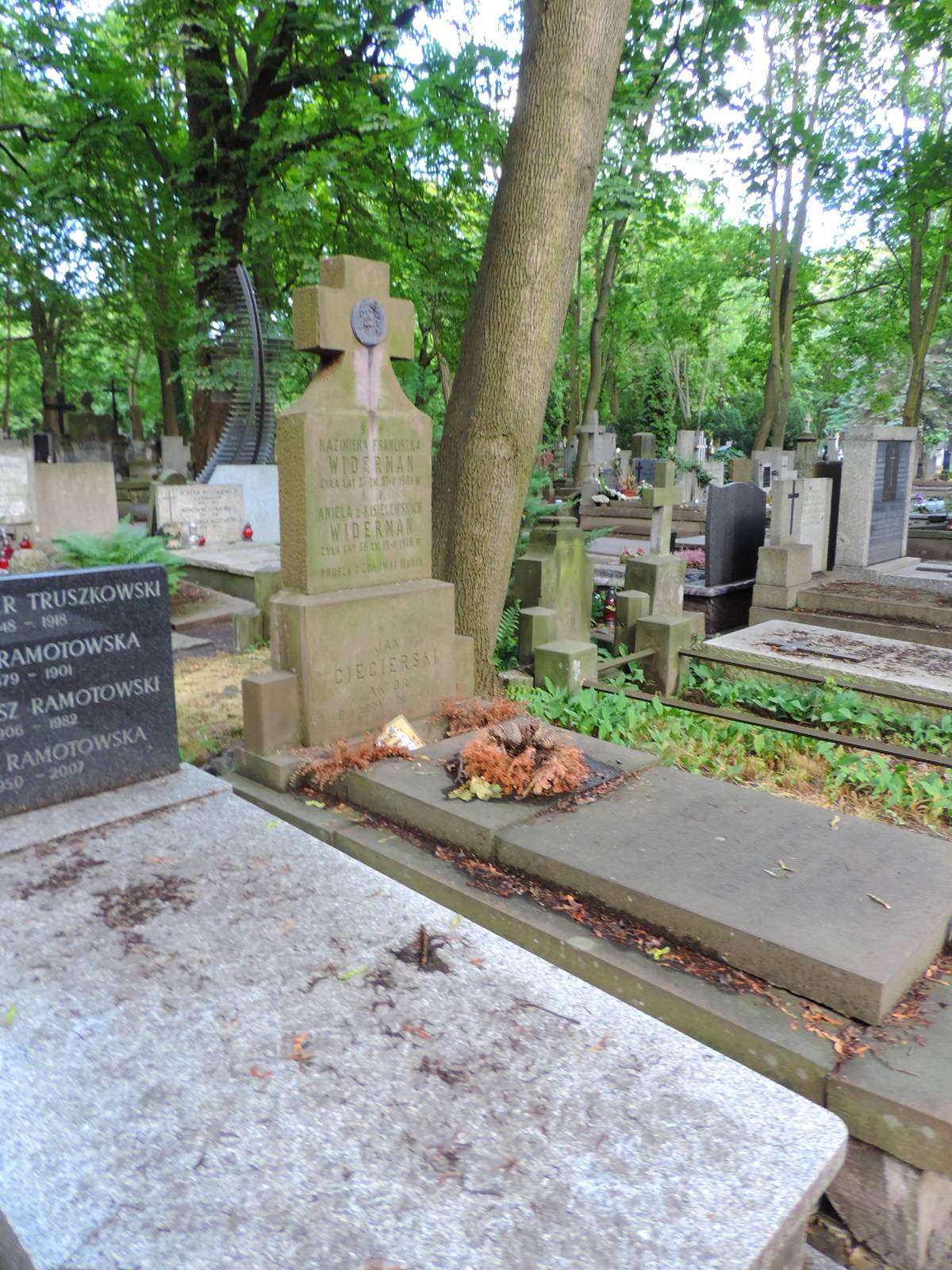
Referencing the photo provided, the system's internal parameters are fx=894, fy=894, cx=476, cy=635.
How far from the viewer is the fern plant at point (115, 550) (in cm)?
871

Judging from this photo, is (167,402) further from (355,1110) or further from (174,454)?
(355,1110)

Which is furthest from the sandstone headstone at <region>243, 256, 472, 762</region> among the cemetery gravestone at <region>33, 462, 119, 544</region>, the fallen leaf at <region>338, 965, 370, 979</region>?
the cemetery gravestone at <region>33, 462, 119, 544</region>

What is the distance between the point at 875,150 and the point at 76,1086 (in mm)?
22203

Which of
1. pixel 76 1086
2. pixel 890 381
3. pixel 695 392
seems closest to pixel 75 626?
pixel 76 1086

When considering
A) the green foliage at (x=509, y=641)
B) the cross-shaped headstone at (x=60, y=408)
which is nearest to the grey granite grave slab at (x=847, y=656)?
the green foliage at (x=509, y=641)

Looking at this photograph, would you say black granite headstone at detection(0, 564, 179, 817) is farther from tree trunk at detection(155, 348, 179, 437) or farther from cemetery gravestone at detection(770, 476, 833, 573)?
tree trunk at detection(155, 348, 179, 437)

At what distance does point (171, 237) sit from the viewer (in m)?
15.1

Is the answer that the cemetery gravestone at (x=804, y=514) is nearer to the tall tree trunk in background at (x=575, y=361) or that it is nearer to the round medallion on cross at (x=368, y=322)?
the round medallion on cross at (x=368, y=322)

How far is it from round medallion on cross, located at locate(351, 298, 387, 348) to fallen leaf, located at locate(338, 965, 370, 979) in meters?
3.03

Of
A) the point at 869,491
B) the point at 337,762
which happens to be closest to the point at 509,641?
the point at 337,762

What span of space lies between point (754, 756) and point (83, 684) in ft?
12.5

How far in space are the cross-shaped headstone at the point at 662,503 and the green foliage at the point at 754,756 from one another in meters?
3.12

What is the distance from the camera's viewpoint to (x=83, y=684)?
3.64 metres

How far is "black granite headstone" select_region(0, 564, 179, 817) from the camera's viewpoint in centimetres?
346
